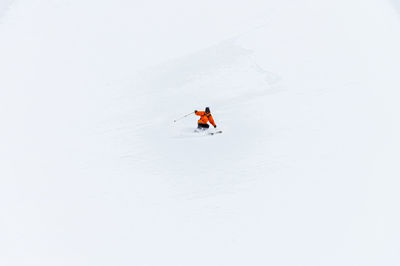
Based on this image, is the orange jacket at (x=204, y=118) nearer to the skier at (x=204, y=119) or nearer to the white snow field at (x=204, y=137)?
the skier at (x=204, y=119)

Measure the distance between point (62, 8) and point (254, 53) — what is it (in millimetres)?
10409

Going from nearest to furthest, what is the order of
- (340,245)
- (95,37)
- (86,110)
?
(340,245) < (86,110) < (95,37)

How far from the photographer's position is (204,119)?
1151 centimetres

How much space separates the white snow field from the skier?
34 cm

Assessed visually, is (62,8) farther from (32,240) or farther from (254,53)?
(32,240)

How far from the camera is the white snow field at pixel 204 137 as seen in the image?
27.4 ft

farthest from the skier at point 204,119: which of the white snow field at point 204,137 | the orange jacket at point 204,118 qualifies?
the white snow field at point 204,137

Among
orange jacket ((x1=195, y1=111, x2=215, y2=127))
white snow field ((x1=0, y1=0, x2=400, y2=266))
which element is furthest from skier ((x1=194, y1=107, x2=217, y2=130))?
white snow field ((x1=0, y1=0, x2=400, y2=266))

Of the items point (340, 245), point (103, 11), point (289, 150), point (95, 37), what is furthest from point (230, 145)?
point (103, 11)

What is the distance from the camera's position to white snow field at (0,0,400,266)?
8.34 meters

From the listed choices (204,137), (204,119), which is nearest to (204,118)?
(204,119)

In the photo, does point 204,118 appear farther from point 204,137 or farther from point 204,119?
point 204,137

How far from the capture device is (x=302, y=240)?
26.9 feet

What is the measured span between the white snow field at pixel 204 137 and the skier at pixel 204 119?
1.11 ft
